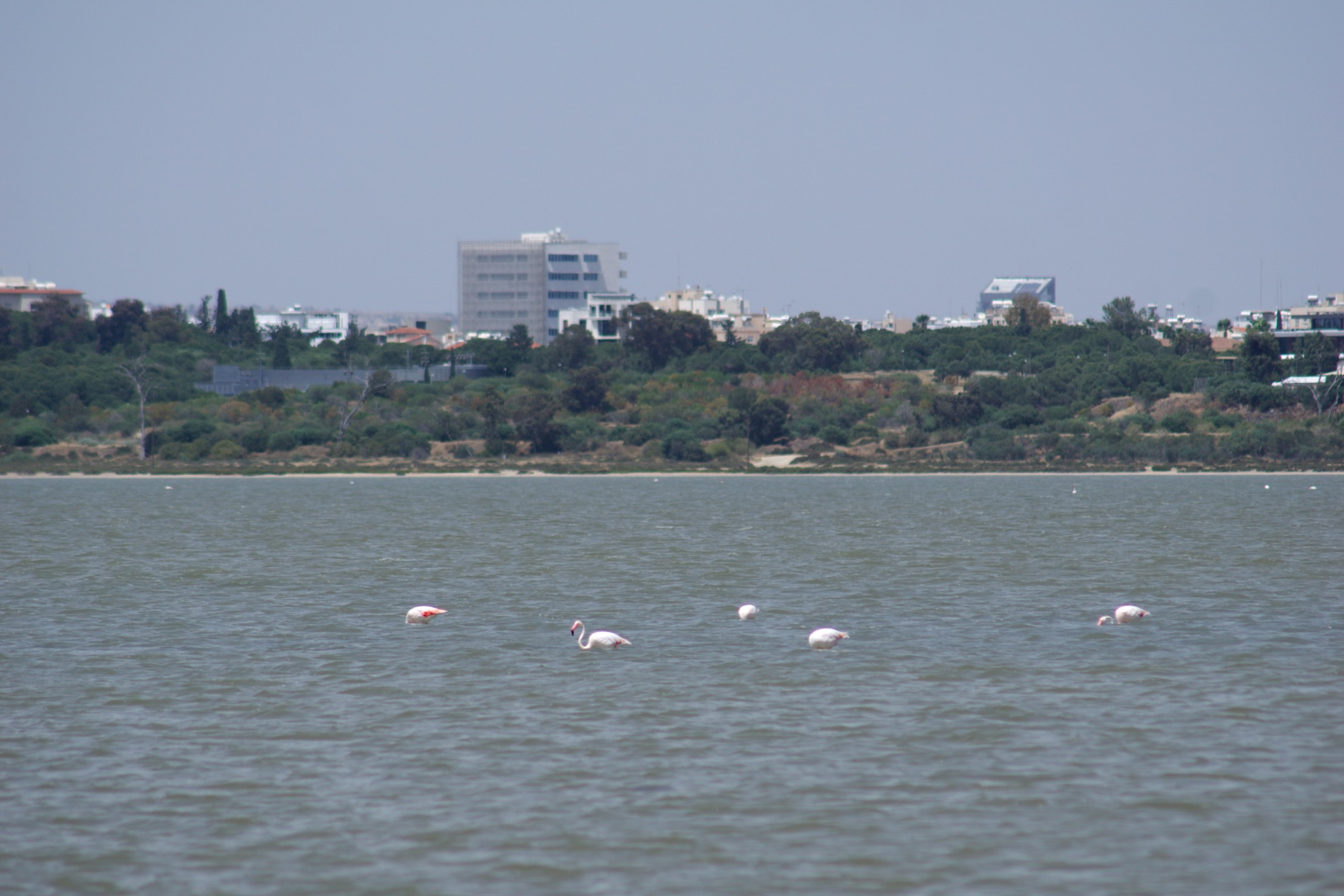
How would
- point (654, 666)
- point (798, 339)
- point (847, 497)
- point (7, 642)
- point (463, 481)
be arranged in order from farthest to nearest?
point (798, 339) < point (463, 481) < point (847, 497) < point (7, 642) < point (654, 666)

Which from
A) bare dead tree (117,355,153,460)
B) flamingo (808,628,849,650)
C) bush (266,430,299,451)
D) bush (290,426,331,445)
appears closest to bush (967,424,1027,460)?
bush (290,426,331,445)

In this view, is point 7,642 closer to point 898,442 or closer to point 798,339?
point 898,442

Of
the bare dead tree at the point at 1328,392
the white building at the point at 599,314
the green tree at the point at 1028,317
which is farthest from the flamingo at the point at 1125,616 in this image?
the white building at the point at 599,314

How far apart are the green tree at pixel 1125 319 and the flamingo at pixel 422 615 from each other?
116666 mm

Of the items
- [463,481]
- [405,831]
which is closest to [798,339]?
[463,481]

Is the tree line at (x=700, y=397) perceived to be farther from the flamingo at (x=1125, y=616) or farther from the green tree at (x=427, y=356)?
the flamingo at (x=1125, y=616)

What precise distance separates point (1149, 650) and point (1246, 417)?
255 ft

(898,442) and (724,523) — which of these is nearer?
(724,523)

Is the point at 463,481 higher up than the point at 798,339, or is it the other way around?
the point at 798,339

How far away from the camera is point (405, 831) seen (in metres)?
12.4

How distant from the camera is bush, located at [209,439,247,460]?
3445 inches

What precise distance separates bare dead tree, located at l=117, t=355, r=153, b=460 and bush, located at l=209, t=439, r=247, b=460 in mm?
3906

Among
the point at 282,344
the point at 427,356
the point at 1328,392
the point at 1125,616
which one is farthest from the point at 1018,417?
the point at 1125,616

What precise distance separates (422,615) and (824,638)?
7.21m
